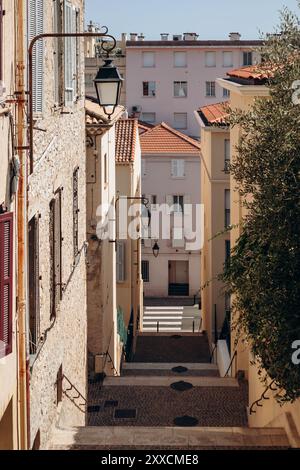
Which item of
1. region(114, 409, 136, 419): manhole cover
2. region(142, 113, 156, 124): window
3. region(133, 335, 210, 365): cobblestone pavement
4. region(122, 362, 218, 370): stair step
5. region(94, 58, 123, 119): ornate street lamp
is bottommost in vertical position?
region(133, 335, 210, 365): cobblestone pavement

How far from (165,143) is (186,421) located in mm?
31043

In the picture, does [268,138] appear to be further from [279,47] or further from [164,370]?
[164,370]

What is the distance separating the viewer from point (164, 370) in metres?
23.0

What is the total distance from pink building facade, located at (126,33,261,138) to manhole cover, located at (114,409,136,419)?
4278 centimetres

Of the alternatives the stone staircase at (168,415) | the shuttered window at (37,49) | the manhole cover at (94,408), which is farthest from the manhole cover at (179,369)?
the shuttered window at (37,49)

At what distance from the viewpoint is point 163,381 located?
20.2m

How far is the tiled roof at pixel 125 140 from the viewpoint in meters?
31.2

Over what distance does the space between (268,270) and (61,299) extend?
4.51 metres

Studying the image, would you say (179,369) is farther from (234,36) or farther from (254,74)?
(234,36)

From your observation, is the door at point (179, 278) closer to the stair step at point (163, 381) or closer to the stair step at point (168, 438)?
the stair step at point (163, 381)

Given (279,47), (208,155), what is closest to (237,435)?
(279,47)

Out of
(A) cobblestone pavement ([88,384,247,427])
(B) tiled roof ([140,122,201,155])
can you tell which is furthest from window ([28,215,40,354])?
(B) tiled roof ([140,122,201,155])

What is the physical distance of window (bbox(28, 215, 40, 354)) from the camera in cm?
1056

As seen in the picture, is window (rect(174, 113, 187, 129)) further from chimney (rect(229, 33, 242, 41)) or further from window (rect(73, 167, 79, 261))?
window (rect(73, 167, 79, 261))
